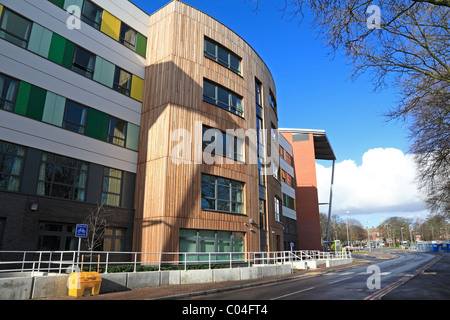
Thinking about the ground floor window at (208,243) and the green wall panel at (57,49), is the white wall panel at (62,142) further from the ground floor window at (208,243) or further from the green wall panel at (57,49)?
the ground floor window at (208,243)

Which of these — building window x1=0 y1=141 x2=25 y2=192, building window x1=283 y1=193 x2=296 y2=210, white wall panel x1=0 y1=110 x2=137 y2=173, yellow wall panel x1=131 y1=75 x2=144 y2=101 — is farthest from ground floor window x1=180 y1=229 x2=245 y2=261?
building window x1=283 y1=193 x2=296 y2=210

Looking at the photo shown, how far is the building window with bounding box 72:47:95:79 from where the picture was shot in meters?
19.6

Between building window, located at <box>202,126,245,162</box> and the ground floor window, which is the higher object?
building window, located at <box>202,126,245,162</box>

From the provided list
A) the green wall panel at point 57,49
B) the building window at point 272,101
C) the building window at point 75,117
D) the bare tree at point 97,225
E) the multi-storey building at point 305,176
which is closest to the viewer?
the bare tree at point 97,225

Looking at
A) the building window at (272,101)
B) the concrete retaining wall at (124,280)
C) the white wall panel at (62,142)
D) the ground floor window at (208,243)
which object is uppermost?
the building window at (272,101)

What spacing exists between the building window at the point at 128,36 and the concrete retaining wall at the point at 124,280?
15.9m

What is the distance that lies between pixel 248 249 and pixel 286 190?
73.5 ft

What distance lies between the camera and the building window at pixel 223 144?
22578mm

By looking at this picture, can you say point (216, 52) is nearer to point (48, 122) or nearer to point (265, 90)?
point (265, 90)

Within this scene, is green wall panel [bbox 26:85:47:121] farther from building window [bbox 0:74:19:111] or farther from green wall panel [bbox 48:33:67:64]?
green wall panel [bbox 48:33:67:64]

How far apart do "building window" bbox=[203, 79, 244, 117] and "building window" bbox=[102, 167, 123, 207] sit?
26.8ft

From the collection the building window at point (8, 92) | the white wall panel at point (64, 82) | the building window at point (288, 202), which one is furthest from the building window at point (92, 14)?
the building window at point (288, 202)

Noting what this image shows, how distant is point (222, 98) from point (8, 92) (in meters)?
13.9

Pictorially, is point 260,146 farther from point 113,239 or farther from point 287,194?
point 287,194
